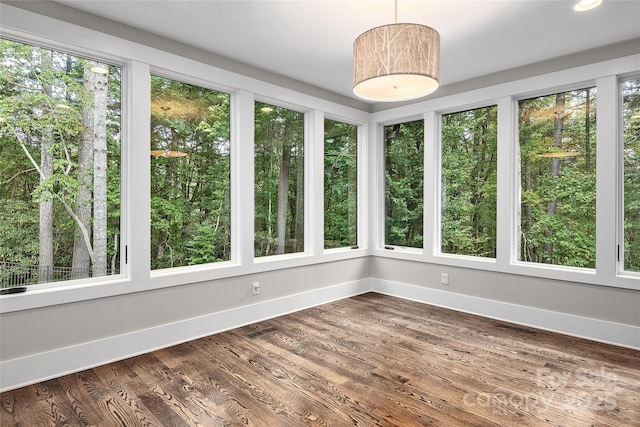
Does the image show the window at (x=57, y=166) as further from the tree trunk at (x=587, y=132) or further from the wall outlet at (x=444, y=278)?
the tree trunk at (x=587, y=132)

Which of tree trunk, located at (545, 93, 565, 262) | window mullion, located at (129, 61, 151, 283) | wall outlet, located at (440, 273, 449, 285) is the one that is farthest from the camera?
wall outlet, located at (440, 273, 449, 285)

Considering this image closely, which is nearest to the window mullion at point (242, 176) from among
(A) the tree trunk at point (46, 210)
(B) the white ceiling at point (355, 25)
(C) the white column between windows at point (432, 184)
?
(B) the white ceiling at point (355, 25)

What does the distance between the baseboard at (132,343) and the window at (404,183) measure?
1515mm

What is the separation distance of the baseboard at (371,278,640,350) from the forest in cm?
52

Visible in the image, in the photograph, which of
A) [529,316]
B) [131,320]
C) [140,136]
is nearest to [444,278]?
[529,316]

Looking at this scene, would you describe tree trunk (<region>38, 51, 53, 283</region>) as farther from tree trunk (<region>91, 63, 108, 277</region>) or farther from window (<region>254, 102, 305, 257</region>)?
window (<region>254, 102, 305, 257</region>)

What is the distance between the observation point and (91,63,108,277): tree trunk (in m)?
2.82

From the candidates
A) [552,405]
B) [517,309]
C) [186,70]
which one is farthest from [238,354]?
[517,309]

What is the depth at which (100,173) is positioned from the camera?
2844 millimetres

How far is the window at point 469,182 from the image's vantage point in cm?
403

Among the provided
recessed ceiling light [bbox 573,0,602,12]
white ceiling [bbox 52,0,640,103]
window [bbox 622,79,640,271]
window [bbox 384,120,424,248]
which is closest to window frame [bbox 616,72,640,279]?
window [bbox 622,79,640,271]

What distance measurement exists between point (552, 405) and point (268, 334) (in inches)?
88.0

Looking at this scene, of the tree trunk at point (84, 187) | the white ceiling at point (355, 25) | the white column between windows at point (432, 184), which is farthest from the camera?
the white column between windows at point (432, 184)

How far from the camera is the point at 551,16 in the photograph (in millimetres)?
2693
